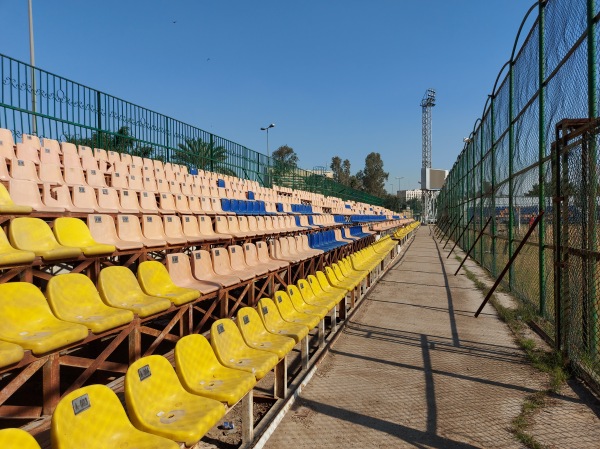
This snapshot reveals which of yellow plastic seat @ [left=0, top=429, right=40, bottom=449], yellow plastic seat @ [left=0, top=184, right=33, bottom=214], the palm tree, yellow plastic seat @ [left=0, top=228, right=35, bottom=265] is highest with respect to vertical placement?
the palm tree

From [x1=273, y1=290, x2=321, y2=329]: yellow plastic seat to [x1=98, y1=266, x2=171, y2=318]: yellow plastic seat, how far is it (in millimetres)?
1326

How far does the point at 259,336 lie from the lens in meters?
3.71

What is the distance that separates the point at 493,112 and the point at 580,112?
5.99 m

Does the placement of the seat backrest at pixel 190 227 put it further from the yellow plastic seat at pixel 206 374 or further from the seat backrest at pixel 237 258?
the yellow plastic seat at pixel 206 374

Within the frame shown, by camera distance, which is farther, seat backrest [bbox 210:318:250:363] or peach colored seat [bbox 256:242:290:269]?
peach colored seat [bbox 256:242:290:269]

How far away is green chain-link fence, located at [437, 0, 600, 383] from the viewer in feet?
13.2

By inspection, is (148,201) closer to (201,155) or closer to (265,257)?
(265,257)

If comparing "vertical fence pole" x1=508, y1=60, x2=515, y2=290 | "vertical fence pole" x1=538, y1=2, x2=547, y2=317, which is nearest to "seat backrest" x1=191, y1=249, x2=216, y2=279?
"vertical fence pole" x1=538, y1=2, x2=547, y2=317

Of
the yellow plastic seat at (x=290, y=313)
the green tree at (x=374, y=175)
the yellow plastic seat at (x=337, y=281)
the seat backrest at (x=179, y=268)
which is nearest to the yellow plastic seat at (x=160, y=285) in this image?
the seat backrest at (x=179, y=268)

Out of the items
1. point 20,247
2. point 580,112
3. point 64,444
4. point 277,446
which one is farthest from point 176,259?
point 580,112

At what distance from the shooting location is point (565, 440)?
2.98 metres

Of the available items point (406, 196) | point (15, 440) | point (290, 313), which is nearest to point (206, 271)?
point (290, 313)

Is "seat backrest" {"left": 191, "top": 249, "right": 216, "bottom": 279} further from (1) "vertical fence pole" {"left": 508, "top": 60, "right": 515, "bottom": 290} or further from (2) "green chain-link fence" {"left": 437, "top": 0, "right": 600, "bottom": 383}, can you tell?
(1) "vertical fence pole" {"left": 508, "top": 60, "right": 515, "bottom": 290}

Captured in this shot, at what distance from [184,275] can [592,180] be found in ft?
13.3
